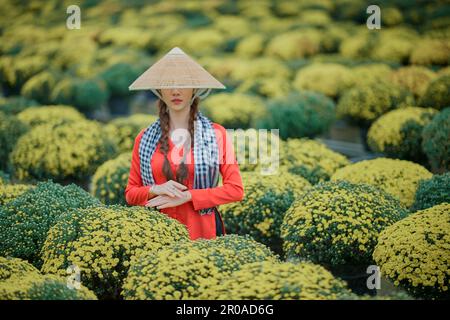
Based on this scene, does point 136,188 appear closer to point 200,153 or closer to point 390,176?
point 200,153

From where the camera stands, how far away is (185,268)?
11.1 ft

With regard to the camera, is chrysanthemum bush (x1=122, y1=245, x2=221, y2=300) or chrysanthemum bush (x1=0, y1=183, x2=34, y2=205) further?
chrysanthemum bush (x1=0, y1=183, x2=34, y2=205)

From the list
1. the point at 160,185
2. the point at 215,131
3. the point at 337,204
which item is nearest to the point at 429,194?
the point at 337,204

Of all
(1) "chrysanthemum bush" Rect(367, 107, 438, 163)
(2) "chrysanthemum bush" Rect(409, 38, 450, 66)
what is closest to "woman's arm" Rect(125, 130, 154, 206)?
(1) "chrysanthemum bush" Rect(367, 107, 438, 163)

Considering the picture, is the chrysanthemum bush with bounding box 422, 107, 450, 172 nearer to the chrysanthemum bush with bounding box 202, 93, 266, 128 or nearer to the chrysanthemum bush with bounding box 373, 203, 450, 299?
the chrysanthemum bush with bounding box 373, 203, 450, 299

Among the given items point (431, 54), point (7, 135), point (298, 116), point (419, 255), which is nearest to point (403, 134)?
point (298, 116)

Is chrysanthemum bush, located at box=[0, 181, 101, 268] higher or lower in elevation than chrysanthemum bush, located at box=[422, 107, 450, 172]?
lower

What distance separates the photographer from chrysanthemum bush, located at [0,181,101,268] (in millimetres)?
4301

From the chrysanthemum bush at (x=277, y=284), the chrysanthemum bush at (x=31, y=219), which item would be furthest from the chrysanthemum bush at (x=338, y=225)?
the chrysanthemum bush at (x=31, y=219)

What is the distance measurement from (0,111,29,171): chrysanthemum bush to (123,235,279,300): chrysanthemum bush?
193 inches

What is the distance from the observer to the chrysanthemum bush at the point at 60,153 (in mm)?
6492
